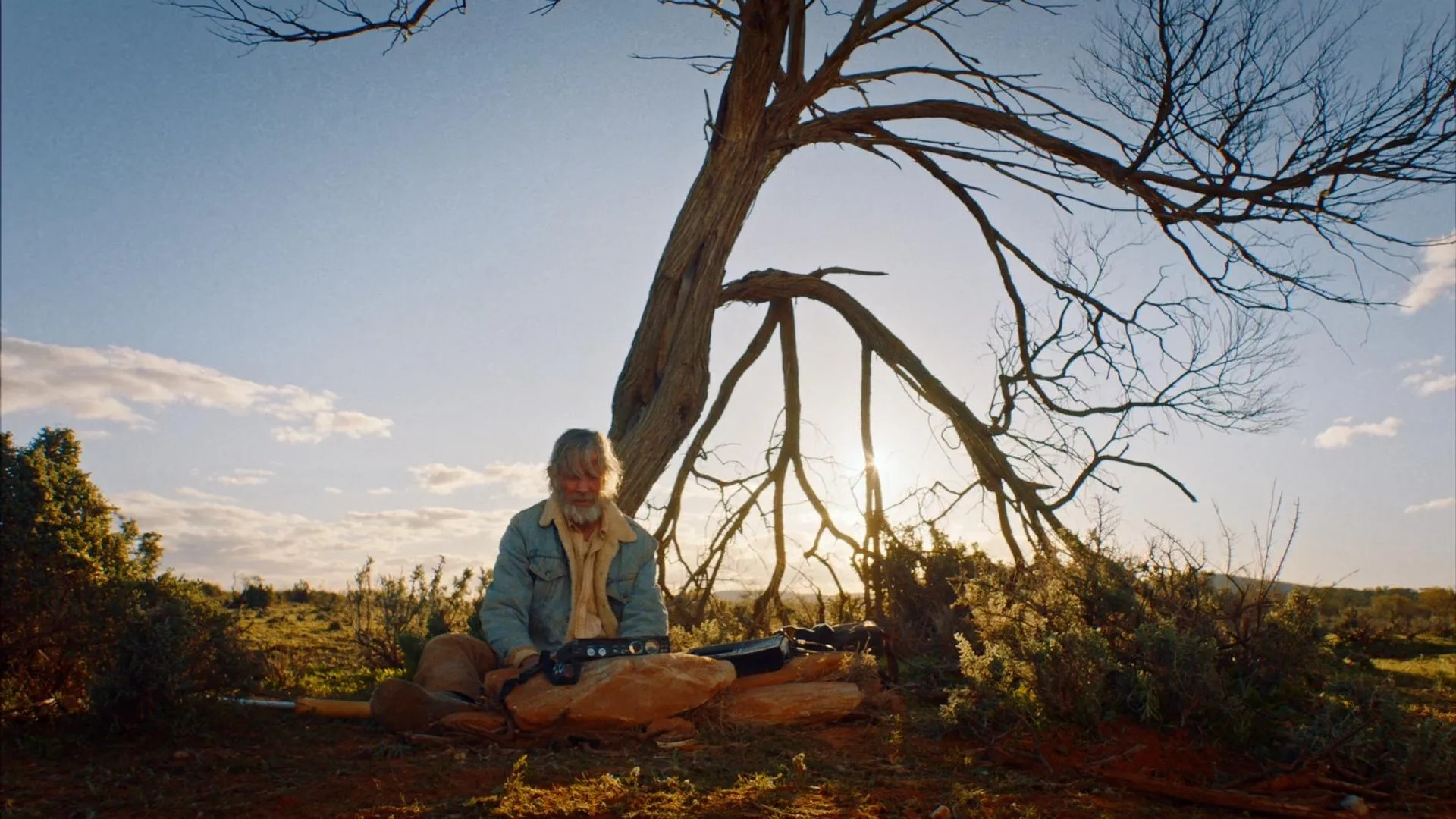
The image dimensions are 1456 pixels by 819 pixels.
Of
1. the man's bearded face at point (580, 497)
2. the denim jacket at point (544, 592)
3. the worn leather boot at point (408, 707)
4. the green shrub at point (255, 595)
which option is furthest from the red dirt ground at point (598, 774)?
the green shrub at point (255, 595)

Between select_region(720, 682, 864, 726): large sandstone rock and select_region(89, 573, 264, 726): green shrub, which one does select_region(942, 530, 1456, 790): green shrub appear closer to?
select_region(720, 682, 864, 726): large sandstone rock

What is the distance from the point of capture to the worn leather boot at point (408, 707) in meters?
5.39

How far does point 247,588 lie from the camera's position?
→ 1678cm

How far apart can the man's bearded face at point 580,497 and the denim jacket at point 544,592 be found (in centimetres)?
15

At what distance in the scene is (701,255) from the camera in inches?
339

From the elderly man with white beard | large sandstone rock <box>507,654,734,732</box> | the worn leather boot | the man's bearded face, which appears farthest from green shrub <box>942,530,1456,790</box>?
the worn leather boot

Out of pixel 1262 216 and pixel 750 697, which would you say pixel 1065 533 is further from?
pixel 750 697

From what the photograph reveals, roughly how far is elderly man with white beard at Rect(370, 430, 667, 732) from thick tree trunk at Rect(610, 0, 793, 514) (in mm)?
2098

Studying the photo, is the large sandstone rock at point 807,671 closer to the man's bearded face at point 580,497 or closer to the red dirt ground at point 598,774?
the red dirt ground at point 598,774

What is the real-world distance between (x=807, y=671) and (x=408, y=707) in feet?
7.90

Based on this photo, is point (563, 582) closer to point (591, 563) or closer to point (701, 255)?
point (591, 563)

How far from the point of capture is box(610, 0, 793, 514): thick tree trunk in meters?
8.44

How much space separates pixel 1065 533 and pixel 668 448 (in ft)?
11.3

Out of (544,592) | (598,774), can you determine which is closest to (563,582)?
(544,592)
